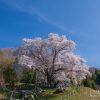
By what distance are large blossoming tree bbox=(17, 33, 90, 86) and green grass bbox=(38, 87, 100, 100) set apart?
2086mm

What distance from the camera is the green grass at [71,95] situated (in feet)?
100

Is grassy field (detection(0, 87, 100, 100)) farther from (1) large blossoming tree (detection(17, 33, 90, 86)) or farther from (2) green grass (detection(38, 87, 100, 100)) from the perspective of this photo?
(1) large blossoming tree (detection(17, 33, 90, 86))

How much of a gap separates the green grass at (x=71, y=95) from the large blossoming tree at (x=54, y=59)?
2.09 m

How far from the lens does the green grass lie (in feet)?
100

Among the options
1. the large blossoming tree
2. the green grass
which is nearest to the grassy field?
the green grass

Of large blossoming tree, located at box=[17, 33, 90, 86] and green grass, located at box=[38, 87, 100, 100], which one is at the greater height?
large blossoming tree, located at box=[17, 33, 90, 86]

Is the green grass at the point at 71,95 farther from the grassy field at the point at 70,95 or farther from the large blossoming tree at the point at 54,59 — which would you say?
the large blossoming tree at the point at 54,59

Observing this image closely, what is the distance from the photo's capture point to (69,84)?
36250 mm

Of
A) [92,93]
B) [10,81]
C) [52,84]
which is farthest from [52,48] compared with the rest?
[10,81]

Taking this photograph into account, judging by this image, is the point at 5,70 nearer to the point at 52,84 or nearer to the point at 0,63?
the point at 0,63

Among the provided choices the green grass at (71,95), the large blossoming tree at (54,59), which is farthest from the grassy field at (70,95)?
the large blossoming tree at (54,59)

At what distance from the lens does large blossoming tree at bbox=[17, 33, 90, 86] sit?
35.2 m

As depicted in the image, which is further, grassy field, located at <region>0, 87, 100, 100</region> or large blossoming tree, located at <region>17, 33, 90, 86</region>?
large blossoming tree, located at <region>17, 33, 90, 86</region>

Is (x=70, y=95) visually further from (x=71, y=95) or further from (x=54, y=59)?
(x=54, y=59)
